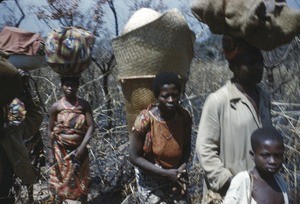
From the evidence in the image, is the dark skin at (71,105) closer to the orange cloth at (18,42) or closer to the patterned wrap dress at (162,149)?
the orange cloth at (18,42)

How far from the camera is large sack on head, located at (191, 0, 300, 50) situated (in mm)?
2799

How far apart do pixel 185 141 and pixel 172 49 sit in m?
0.65

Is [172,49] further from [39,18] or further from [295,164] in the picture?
[39,18]

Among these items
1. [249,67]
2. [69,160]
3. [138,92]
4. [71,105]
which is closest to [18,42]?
[71,105]

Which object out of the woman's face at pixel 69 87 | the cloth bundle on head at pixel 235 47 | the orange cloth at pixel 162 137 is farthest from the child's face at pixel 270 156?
the woman's face at pixel 69 87

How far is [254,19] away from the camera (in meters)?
2.79

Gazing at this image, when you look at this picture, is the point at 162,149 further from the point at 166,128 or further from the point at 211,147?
the point at 211,147

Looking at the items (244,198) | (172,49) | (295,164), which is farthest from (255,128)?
(295,164)

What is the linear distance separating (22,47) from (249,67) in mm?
2520

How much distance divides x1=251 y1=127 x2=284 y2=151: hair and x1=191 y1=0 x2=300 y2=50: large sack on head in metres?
0.51

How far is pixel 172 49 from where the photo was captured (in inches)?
146

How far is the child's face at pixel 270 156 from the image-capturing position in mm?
2610

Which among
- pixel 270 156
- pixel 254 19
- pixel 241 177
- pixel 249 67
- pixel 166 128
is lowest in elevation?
pixel 166 128

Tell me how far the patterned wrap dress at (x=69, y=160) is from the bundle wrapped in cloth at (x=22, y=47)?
0.57 metres
